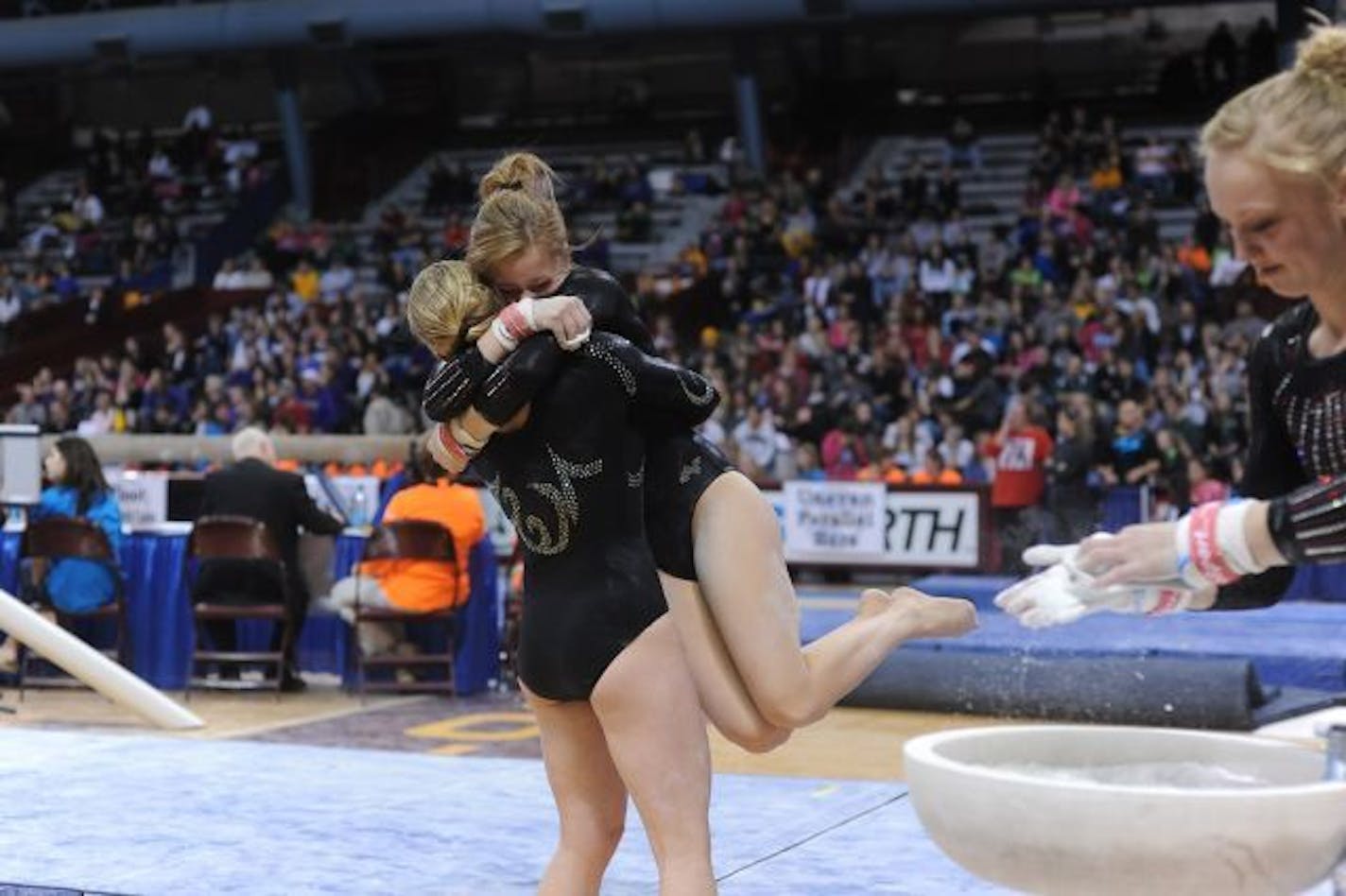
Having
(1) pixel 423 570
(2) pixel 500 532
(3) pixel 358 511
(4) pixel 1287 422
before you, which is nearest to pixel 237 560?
(1) pixel 423 570

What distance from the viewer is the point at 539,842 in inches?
201

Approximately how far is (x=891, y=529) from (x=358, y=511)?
427cm

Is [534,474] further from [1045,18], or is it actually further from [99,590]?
[1045,18]

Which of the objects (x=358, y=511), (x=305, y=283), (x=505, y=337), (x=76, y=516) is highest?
(x=305, y=283)

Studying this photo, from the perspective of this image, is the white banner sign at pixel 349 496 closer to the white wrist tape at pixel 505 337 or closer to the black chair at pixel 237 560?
the black chair at pixel 237 560

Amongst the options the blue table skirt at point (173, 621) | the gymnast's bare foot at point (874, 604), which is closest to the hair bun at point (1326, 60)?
the gymnast's bare foot at point (874, 604)

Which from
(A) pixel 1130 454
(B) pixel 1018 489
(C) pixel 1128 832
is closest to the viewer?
(C) pixel 1128 832

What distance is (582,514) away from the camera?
12.1ft

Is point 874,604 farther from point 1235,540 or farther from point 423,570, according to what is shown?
point 423,570

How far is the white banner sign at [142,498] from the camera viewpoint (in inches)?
488

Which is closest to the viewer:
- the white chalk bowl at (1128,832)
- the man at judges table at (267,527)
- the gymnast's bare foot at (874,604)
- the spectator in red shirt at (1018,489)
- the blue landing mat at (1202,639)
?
the white chalk bowl at (1128,832)

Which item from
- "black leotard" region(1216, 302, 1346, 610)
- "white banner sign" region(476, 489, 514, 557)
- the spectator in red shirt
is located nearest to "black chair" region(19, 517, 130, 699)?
"white banner sign" region(476, 489, 514, 557)

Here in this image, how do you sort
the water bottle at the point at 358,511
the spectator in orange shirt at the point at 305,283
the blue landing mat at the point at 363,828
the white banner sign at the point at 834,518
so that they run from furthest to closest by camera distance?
the spectator in orange shirt at the point at 305,283 → the white banner sign at the point at 834,518 → the water bottle at the point at 358,511 → the blue landing mat at the point at 363,828

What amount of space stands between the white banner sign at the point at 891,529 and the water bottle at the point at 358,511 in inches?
127
